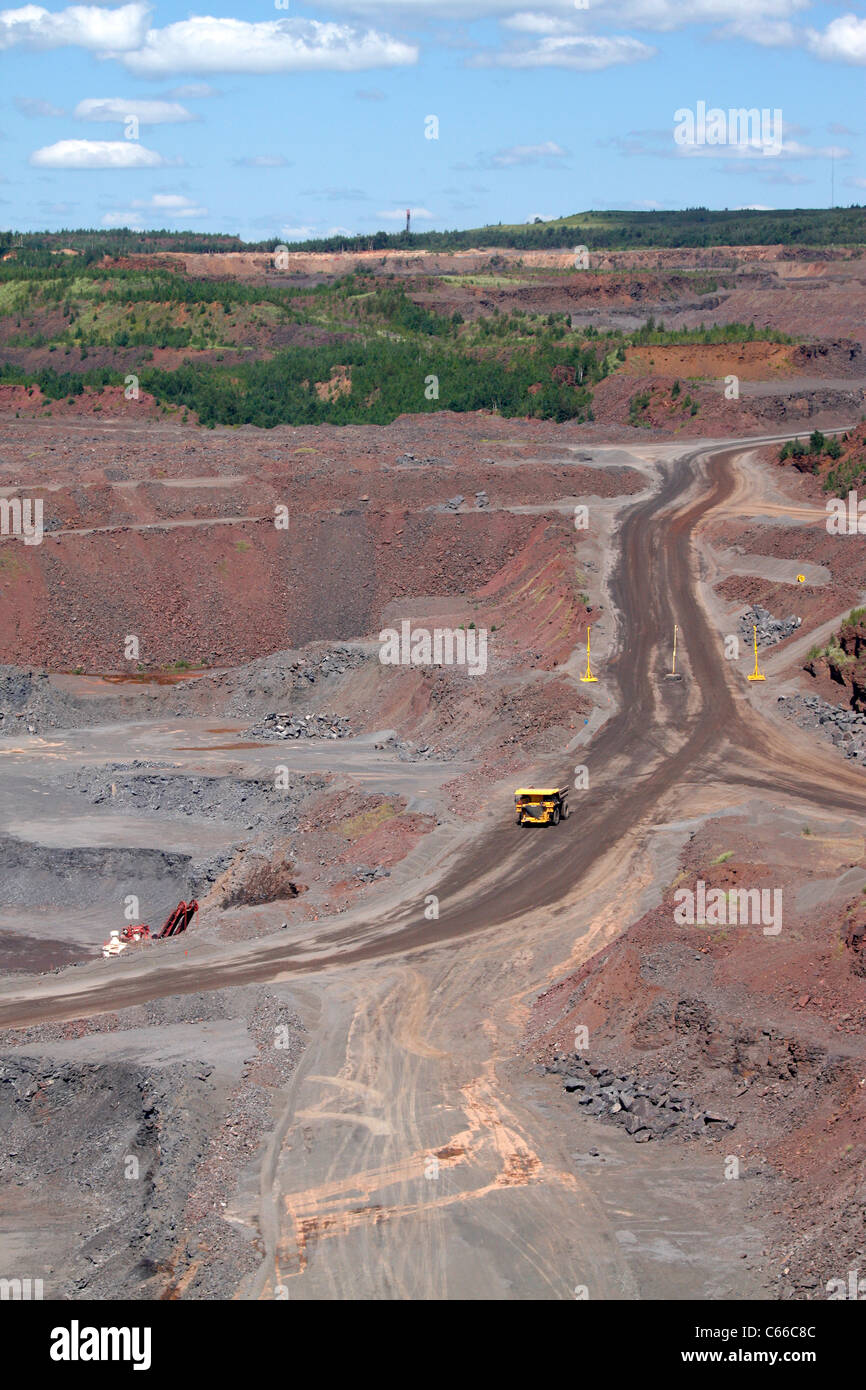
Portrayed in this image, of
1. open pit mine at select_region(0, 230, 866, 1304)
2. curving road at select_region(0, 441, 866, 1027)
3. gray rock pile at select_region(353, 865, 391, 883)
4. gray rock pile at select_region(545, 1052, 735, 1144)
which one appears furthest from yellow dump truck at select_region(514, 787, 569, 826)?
gray rock pile at select_region(545, 1052, 735, 1144)

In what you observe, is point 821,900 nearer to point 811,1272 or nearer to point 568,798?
point 811,1272

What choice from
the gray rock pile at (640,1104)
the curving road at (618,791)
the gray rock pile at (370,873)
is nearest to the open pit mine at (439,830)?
the gray rock pile at (640,1104)

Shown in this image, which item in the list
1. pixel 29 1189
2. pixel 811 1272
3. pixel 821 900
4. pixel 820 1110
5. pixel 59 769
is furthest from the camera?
pixel 59 769

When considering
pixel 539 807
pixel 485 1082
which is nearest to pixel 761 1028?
pixel 485 1082

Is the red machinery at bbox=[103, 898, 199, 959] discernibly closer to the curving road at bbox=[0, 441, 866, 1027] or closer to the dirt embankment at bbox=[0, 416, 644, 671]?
the curving road at bbox=[0, 441, 866, 1027]

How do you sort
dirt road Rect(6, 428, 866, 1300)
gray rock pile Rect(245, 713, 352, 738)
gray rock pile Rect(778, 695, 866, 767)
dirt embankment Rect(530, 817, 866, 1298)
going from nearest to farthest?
dirt road Rect(6, 428, 866, 1300) < dirt embankment Rect(530, 817, 866, 1298) < gray rock pile Rect(778, 695, 866, 767) < gray rock pile Rect(245, 713, 352, 738)
